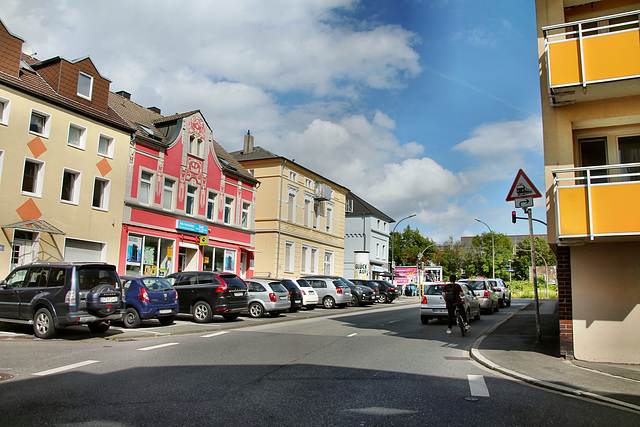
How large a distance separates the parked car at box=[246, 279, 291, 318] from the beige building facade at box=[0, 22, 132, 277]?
7343 mm

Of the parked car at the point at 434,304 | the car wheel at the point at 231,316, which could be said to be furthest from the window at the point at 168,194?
the parked car at the point at 434,304

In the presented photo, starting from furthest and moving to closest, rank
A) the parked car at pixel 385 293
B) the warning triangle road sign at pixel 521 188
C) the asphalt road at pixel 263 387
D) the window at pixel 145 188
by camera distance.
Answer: the parked car at pixel 385 293
the window at pixel 145 188
the warning triangle road sign at pixel 521 188
the asphalt road at pixel 263 387

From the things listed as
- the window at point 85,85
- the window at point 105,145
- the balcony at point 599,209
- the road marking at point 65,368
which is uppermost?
the window at point 85,85

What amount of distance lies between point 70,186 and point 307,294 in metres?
12.0

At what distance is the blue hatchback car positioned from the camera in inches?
595

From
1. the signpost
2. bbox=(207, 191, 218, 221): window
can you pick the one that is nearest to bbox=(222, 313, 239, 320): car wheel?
the signpost

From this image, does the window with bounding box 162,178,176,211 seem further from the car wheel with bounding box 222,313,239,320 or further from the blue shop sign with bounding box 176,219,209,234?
the car wheel with bounding box 222,313,239,320

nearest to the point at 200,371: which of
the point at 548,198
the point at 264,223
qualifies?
the point at 548,198

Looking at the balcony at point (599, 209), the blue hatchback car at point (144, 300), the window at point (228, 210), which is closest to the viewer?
the balcony at point (599, 209)

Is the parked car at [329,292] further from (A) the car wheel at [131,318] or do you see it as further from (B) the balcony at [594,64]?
(B) the balcony at [594,64]

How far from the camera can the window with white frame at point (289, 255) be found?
38406mm

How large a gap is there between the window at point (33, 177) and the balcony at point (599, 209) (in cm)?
1895

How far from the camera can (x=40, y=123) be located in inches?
806

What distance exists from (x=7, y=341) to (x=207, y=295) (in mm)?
6656
